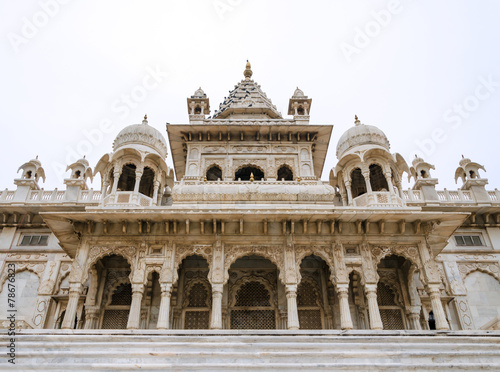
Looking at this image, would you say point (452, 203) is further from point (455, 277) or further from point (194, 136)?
point (194, 136)

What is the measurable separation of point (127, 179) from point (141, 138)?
98.2 inches

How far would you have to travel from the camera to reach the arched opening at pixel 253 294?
14.9 meters

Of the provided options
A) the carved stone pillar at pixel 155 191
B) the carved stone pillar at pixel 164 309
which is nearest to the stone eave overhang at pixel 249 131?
the carved stone pillar at pixel 155 191

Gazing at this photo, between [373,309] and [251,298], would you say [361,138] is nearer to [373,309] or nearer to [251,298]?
[373,309]

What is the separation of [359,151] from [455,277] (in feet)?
22.2

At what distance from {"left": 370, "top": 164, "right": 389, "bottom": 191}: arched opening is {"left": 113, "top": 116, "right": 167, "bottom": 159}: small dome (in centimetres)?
985

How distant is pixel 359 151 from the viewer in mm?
18219

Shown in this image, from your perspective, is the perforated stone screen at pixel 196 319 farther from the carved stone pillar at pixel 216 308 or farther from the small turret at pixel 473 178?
the small turret at pixel 473 178

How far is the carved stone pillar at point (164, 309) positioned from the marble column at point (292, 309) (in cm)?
365

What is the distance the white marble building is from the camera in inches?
534

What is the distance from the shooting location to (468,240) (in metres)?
19.2

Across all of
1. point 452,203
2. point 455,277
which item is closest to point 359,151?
point 452,203

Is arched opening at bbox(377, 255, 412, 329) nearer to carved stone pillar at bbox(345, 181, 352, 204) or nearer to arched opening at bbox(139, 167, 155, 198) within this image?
carved stone pillar at bbox(345, 181, 352, 204)

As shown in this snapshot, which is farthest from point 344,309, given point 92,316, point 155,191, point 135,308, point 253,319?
point 155,191
